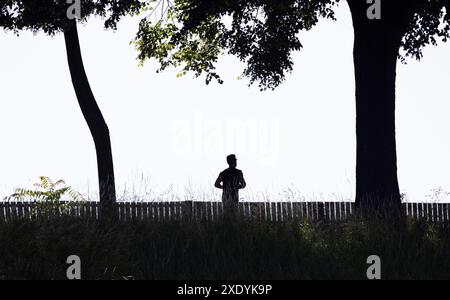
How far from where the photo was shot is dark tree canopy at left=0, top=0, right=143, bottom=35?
17.6m

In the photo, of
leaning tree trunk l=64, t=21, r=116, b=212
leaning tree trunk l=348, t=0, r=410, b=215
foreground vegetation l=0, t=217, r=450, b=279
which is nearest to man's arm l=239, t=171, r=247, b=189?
leaning tree trunk l=348, t=0, r=410, b=215

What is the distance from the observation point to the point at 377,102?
642 inches

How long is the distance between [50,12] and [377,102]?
320 inches

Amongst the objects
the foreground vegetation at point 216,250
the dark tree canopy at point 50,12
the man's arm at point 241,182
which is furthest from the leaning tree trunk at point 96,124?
the foreground vegetation at point 216,250

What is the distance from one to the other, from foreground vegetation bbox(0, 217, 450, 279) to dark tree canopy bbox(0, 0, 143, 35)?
775cm

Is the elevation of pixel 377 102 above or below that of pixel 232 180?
above

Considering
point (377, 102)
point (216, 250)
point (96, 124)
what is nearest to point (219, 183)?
point (377, 102)

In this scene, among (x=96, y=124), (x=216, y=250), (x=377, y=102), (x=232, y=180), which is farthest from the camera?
(x=96, y=124)

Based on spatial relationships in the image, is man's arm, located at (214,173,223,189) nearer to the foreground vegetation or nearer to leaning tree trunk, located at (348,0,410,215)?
leaning tree trunk, located at (348,0,410,215)

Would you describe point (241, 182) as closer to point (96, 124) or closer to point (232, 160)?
point (232, 160)

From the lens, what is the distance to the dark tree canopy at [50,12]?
17.6m

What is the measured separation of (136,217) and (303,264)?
308cm

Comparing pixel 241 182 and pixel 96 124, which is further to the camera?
pixel 96 124
